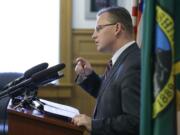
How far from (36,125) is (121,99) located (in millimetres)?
417

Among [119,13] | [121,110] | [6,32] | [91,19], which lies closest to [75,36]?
[91,19]

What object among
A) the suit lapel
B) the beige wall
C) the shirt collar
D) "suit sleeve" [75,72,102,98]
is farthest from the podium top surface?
the beige wall

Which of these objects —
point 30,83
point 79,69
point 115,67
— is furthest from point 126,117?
point 79,69

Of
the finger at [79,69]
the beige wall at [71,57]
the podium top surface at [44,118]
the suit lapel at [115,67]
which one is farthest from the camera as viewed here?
the beige wall at [71,57]

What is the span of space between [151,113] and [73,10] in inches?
115

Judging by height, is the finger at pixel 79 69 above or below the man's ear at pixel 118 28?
below

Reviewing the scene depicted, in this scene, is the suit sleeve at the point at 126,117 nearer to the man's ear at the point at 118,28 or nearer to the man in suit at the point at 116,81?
the man in suit at the point at 116,81

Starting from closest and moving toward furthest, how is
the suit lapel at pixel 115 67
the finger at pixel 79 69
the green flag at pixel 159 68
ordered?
the green flag at pixel 159 68 → the suit lapel at pixel 115 67 → the finger at pixel 79 69

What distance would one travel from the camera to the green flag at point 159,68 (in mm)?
1051

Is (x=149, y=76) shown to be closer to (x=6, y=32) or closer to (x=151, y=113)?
(x=151, y=113)

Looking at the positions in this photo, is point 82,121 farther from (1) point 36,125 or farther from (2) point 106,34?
(2) point 106,34

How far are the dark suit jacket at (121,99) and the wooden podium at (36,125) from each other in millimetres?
184

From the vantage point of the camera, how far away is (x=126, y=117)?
1.69 m

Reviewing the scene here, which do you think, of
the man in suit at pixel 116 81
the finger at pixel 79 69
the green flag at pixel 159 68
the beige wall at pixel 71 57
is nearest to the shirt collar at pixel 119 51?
the man in suit at pixel 116 81
